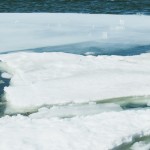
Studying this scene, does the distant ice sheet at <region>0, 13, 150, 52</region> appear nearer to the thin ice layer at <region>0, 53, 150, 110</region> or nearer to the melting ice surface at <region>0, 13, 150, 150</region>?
the melting ice surface at <region>0, 13, 150, 150</region>

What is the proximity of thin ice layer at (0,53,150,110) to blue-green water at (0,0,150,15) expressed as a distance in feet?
17.5

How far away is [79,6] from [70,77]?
22.5ft

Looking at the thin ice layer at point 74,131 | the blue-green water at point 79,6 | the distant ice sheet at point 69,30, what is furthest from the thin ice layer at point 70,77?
the blue-green water at point 79,6

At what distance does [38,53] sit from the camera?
5.20 m

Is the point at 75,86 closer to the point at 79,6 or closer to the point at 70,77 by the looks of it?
the point at 70,77

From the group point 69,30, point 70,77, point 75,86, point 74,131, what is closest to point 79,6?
point 69,30

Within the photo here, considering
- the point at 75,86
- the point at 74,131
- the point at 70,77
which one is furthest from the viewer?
the point at 70,77

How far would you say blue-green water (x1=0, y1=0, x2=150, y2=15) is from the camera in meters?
10.3

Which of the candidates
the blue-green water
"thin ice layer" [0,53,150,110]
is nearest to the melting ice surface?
"thin ice layer" [0,53,150,110]

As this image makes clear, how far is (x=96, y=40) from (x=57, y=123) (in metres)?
2.90

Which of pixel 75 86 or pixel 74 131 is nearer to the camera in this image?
pixel 74 131

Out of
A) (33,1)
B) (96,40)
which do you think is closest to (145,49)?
(96,40)

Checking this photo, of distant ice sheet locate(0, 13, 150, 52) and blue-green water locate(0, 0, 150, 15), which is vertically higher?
blue-green water locate(0, 0, 150, 15)

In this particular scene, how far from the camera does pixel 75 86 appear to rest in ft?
13.5
